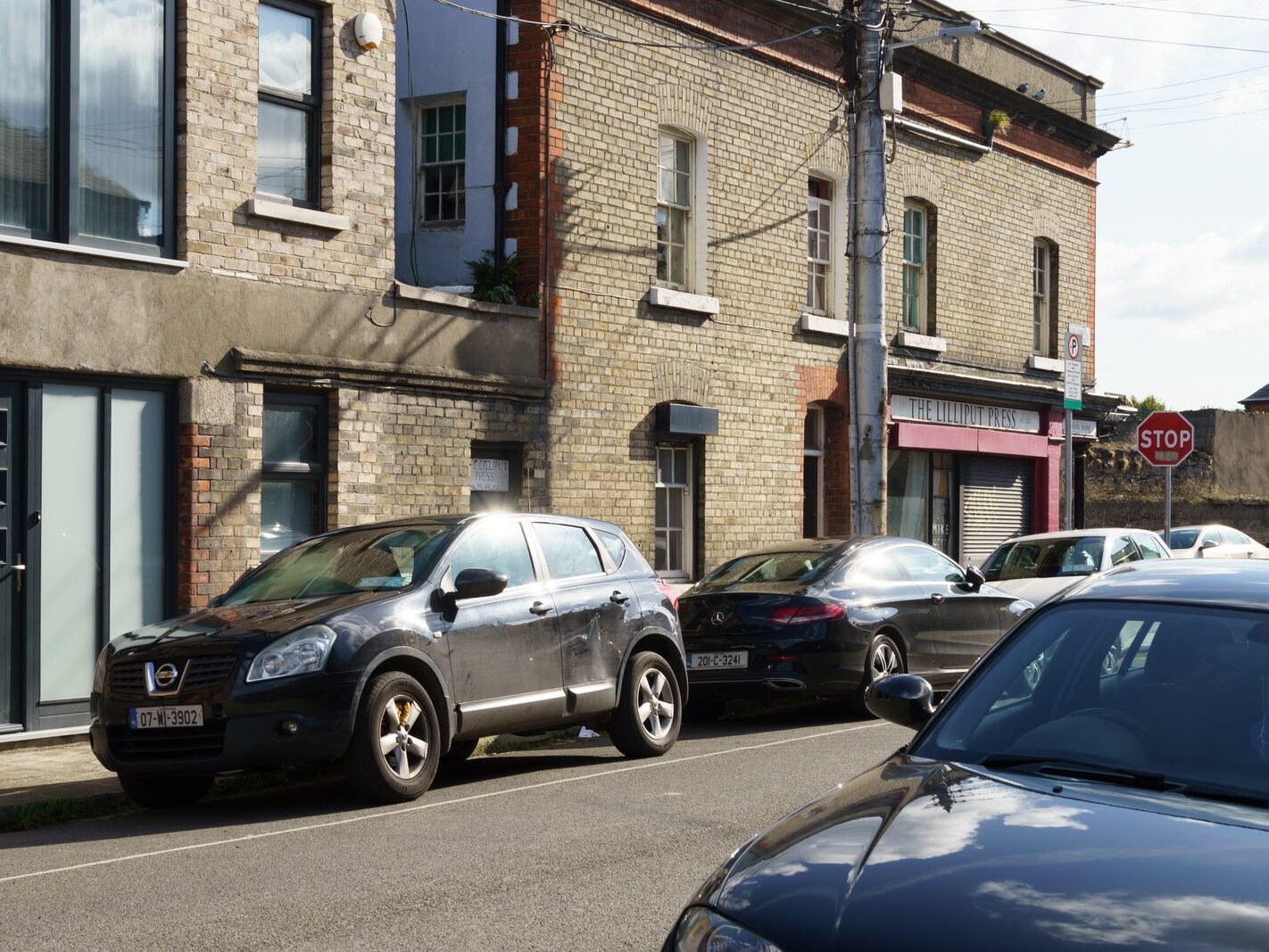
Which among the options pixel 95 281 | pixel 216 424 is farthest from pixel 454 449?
pixel 95 281

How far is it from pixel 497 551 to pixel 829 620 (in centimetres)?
357

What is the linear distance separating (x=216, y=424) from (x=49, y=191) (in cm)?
225

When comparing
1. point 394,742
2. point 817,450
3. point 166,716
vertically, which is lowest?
point 394,742

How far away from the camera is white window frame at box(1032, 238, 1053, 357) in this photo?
27.3 meters

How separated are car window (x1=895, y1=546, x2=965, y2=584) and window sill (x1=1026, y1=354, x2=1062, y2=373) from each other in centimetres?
1277

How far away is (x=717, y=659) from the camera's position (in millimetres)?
12875

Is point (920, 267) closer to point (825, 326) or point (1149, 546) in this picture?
point (825, 326)

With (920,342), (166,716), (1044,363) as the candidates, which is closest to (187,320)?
(166,716)

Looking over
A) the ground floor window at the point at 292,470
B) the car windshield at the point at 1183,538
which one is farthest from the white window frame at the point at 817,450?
the ground floor window at the point at 292,470

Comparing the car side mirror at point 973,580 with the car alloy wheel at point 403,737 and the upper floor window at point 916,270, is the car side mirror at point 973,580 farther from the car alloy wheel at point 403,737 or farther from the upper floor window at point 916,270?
the upper floor window at point 916,270

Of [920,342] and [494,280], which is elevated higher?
[494,280]

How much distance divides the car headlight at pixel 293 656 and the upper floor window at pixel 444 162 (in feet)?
30.8

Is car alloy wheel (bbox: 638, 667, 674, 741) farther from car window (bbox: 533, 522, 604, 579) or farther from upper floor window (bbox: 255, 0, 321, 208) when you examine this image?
upper floor window (bbox: 255, 0, 321, 208)

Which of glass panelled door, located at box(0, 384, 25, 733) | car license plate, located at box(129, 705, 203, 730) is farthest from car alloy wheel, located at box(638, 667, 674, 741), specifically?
glass panelled door, located at box(0, 384, 25, 733)
